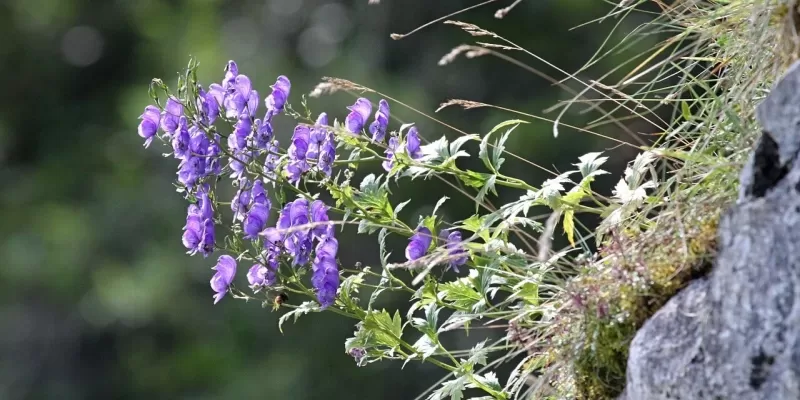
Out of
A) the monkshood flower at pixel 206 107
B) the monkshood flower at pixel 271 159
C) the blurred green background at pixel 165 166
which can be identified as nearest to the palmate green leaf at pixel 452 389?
the monkshood flower at pixel 271 159

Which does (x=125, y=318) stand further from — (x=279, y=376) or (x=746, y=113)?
(x=746, y=113)

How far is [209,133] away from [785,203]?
658 millimetres

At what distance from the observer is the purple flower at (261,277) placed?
4.04 ft

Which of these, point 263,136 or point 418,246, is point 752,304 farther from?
point 263,136

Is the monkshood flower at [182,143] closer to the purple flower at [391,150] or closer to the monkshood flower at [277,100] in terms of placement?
the monkshood flower at [277,100]

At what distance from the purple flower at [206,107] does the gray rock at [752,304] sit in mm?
597

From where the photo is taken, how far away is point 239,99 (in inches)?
50.2

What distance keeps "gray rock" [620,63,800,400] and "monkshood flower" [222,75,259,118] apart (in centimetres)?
58

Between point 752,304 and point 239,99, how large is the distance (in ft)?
2.21

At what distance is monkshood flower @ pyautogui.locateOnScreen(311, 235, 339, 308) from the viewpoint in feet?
3.92

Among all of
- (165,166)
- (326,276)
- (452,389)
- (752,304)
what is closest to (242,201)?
(326,276)

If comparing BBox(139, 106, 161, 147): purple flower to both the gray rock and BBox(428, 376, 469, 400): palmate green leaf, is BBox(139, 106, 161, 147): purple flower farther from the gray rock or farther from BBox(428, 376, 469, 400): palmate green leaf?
the gray rock

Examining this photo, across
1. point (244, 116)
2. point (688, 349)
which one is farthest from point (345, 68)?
point (688, 349)

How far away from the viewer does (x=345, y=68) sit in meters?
5.91
